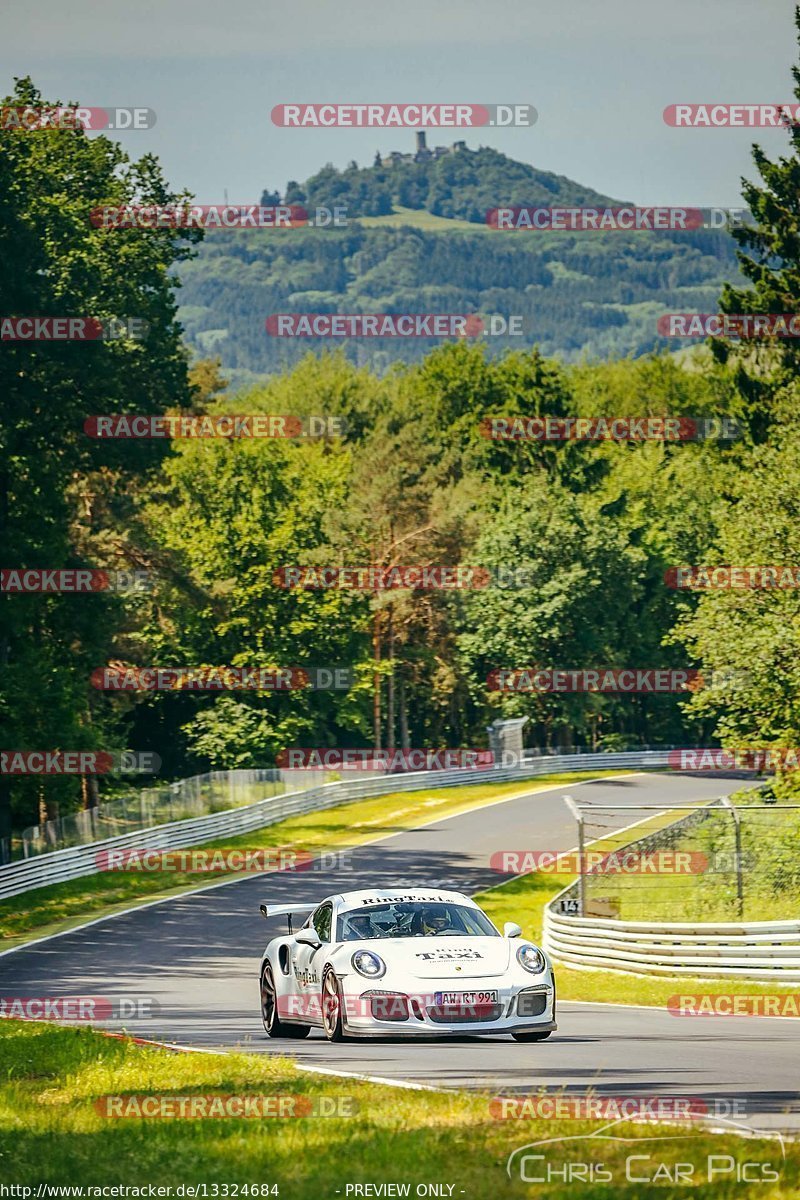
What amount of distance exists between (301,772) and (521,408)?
37.9 metres

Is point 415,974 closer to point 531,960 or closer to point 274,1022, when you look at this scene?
point 531,960

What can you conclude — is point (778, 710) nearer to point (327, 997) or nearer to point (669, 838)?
point (669, 838)

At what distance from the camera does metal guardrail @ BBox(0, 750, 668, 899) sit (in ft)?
129

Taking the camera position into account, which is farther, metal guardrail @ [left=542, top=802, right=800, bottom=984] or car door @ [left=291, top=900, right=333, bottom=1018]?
metal guardrail @ [left=542, top=802, right=800, bottom=984]

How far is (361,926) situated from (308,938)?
0.72 meters

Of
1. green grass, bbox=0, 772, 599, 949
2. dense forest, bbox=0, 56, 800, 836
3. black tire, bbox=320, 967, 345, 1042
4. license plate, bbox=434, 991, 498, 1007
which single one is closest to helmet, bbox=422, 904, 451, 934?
black tire, bbox=320, 967, 345, 1042

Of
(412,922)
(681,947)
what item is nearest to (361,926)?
(412,922)

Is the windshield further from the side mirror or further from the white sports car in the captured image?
the side mirror

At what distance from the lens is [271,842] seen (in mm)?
49438

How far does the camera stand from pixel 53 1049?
15.3 meters

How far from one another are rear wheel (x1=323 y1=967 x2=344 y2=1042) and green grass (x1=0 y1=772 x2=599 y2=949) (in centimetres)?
1854

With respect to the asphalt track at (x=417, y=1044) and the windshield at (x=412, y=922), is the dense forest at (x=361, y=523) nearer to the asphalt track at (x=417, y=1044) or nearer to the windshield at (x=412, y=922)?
the asphalt track at (x=417, y=1044)

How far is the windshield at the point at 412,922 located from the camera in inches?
608

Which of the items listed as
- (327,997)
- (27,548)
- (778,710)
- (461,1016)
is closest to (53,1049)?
(327,997)
